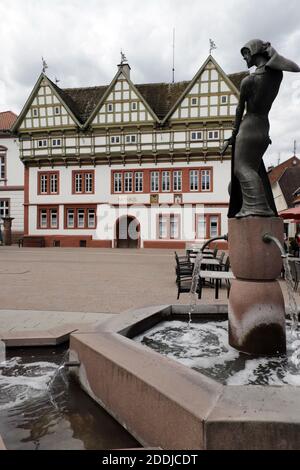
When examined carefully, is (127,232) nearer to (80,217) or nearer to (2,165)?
(80,217)

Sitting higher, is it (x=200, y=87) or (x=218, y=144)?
(x=200, y=87)

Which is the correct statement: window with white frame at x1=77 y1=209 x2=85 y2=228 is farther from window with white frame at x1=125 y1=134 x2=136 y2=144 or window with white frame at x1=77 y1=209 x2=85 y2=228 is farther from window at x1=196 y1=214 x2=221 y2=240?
window at x1=196 y1=214 x2=221 y2=240

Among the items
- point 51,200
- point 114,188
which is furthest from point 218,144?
point 51,200

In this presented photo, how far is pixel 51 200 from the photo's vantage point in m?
35.9

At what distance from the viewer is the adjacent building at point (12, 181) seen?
39.3 m

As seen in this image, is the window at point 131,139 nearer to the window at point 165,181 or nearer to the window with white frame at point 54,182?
the window at point 165,181

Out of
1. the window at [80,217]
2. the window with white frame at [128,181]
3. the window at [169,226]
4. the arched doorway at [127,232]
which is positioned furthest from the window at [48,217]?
the window at [169,226]

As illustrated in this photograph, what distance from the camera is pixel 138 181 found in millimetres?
34250

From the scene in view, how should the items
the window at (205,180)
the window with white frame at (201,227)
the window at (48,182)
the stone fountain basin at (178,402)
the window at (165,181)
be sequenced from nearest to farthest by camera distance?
the stone fountain basin at (178,402) → the window at (205,180) → the window with white frame at (201,227) → the window at (165,181) → the window at (48,182)

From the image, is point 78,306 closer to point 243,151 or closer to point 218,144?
point 243,151

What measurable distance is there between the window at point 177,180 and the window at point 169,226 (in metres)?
2.42

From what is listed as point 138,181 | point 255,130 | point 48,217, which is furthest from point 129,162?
point 255,130

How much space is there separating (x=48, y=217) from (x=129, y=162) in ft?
31.0

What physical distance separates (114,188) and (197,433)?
108 ft
